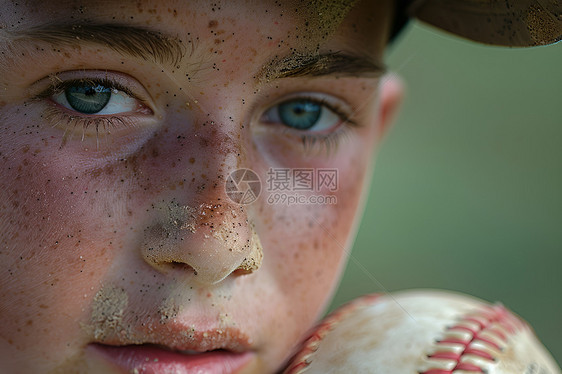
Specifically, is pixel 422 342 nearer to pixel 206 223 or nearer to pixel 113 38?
pixel 206 223

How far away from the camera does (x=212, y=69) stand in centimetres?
52

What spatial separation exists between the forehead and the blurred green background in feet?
5.58

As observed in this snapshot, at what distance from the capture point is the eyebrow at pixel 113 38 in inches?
19.6

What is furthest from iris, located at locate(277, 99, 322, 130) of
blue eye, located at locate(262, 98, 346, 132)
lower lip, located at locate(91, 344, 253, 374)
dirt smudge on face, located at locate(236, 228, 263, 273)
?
lower lip, located at locate(91, 344, 253, 374)

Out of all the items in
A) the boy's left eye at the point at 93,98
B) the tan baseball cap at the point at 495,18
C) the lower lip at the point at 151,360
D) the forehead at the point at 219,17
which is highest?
the tan baseball cap at the point at 495,18

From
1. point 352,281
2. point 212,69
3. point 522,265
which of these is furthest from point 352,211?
point 522,265

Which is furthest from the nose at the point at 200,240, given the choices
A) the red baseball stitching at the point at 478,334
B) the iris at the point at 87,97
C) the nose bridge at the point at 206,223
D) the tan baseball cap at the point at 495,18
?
the tan baseball cap at the point at 495,18

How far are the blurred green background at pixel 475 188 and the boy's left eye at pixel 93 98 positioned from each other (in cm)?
179

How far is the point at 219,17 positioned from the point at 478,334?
0.41 metres

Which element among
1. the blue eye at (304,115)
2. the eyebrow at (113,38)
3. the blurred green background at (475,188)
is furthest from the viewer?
the blurred green background at (475,188)

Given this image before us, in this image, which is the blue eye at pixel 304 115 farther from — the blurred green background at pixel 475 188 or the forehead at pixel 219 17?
the blurred green background at pixel 475 188

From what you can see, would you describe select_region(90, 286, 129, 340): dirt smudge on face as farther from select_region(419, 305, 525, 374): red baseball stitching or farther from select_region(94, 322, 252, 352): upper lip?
select_region(419, 305, 525, 374): red baseball stitching

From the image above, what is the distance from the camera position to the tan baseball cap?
0.56 metres

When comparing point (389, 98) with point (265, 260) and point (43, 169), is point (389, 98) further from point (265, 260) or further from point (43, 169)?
point (43, 169)
